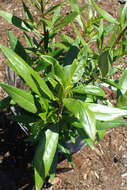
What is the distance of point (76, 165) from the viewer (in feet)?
7.88

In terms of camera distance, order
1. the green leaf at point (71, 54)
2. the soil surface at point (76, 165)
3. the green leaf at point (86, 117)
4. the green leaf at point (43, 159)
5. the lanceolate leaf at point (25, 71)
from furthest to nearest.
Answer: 1. the soil surface at point (76, 165)
2. the green leaf at point (71, 54)
3. the green leaf at point (43, 159)
4. the lanceolate leaf at point (25, 71)
5. the green leaf at point (86, 117)

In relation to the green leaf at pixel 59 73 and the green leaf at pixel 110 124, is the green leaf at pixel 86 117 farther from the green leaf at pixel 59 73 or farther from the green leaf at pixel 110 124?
the green leaf at pixel 110 124

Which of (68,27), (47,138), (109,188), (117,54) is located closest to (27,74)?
(47,138)

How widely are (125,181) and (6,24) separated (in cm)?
166

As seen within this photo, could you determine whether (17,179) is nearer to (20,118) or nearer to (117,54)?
(20,118)

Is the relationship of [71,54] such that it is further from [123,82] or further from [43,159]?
[43,159]

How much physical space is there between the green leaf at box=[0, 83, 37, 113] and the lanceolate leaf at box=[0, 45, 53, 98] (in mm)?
47

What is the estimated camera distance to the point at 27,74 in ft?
4.72

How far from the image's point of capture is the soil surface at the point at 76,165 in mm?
2307

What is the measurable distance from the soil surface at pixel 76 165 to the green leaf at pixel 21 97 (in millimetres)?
913

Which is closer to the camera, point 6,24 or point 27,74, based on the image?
point 27,74

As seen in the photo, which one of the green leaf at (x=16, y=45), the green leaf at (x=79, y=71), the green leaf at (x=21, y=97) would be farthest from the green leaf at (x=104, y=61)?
the green leaf at (x=16, y=45)

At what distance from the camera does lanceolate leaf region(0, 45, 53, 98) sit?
1.39 meters

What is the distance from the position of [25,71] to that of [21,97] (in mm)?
114
